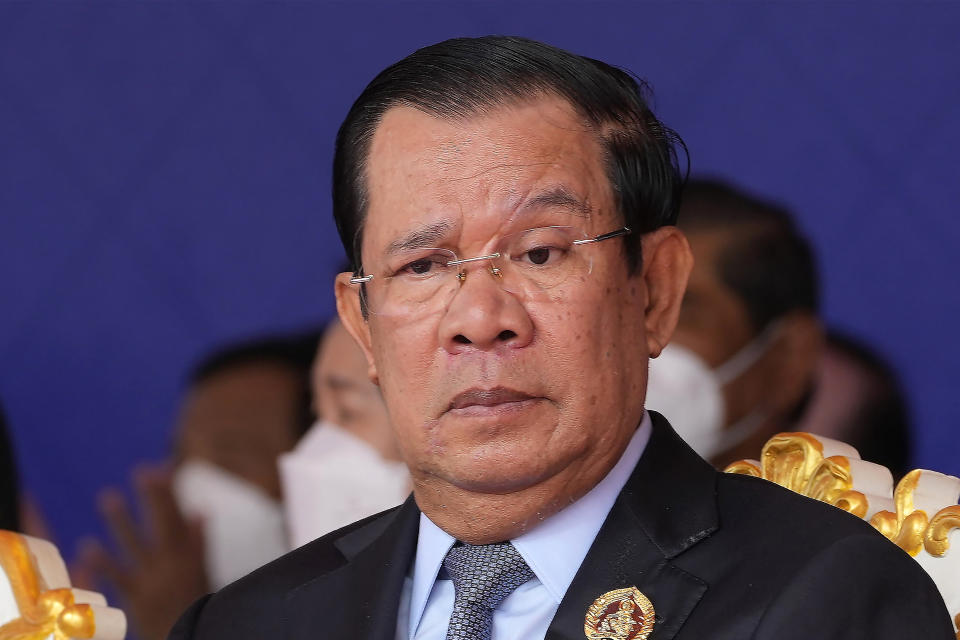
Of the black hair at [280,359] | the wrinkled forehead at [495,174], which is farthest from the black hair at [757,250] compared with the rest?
the wrinkled forehead at [495,174]

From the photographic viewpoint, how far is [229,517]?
125 inches

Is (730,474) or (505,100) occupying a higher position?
(505,100)

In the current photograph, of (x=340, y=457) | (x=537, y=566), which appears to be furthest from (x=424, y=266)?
(x=340, y=457)

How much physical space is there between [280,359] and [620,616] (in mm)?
1852

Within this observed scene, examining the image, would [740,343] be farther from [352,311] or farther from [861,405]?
[352,311]

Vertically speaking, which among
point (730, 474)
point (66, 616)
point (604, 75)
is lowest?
point (66, 616)

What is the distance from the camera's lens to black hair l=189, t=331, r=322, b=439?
124 inches

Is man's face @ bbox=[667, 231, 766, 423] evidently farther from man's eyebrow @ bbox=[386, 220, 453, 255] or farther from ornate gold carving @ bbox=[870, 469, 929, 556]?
man's eyebrow @ bbox=[386, 220, 453, 255]

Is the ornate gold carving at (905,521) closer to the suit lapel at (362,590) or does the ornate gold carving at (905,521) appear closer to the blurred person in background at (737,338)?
the suit lapel at (362,590)

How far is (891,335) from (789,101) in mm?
521

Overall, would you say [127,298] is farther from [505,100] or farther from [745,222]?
[505,100]

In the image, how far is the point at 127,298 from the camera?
3.26 meters

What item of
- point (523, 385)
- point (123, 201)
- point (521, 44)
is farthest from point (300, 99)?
point (523, 385)

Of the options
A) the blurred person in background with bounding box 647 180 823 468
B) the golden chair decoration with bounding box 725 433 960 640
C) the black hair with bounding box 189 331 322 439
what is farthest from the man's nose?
the black hair with bounding box 189 331 322 439
